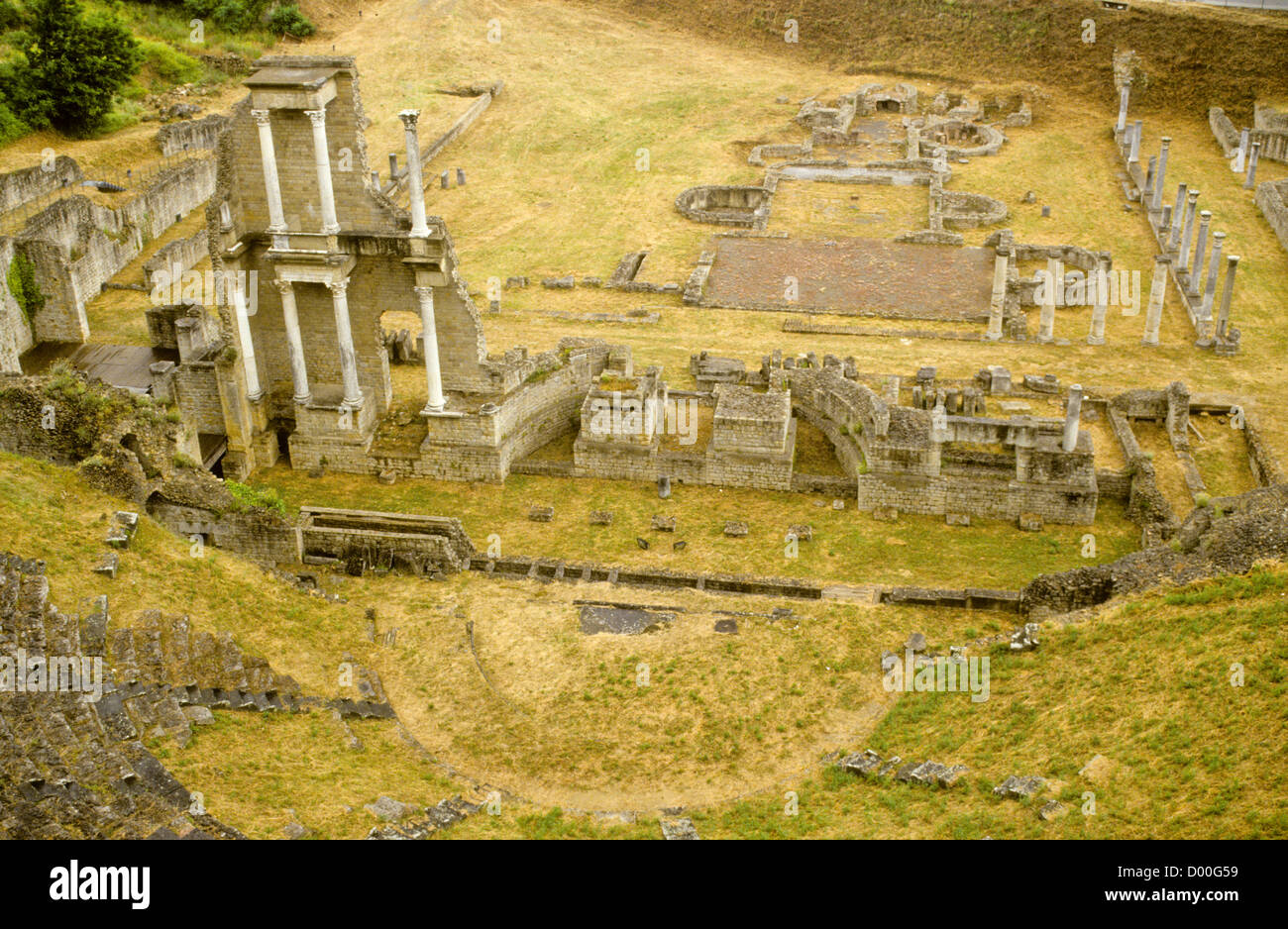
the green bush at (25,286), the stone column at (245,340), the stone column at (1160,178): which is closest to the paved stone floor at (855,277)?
the stone column at (1160,178)

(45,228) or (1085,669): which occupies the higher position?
(45,228)

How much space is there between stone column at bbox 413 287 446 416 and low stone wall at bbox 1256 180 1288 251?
32.1m

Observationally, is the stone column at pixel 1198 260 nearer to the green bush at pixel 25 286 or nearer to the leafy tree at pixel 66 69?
the green bush at pixel 25 286

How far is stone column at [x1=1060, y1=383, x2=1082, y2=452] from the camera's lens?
1064 inches

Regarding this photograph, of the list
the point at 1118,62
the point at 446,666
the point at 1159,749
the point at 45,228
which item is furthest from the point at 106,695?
the point at 1118,62

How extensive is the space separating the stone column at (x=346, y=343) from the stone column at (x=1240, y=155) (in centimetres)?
4086

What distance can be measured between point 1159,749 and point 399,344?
900 inches

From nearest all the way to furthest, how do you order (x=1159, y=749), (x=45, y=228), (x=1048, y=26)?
(x=1159, y=749), (x=45, y=228), (x=1048, y=26)

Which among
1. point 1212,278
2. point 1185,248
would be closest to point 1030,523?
point 1212,278

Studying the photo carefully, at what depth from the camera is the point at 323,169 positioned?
27.8m

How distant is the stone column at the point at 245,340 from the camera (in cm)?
2900

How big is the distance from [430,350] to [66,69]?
31064mm

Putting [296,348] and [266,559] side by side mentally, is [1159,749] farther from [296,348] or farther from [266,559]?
[296,348]

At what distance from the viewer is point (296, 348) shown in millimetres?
29453
